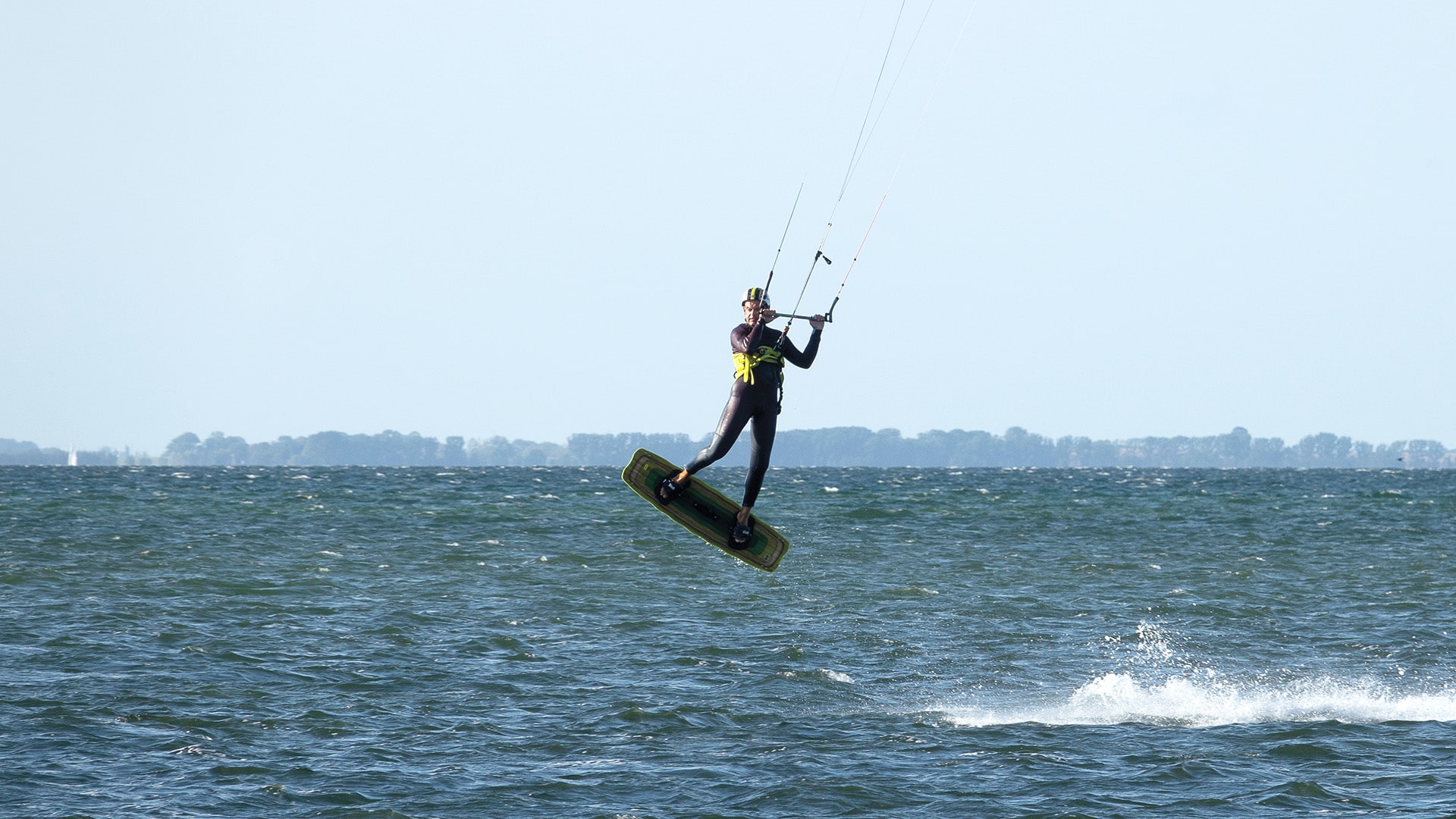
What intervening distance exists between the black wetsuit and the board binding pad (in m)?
1.49

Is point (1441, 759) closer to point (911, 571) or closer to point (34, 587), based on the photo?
point (911, 571)

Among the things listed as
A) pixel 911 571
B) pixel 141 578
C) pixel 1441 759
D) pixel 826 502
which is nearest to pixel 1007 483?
pixel 826 502

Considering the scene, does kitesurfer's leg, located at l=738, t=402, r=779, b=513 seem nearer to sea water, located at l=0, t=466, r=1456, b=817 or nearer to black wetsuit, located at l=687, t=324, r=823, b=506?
black wetsuit, located at l=687, t=324, r=823, b=506

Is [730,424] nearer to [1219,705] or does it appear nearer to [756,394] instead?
[756,394]

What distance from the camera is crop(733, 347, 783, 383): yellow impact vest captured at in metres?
15.4

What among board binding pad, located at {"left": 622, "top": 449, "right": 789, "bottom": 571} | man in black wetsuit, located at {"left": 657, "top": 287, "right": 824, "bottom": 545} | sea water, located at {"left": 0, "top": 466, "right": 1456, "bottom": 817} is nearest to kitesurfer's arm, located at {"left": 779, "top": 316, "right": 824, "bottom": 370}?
man in black wetsuit, located at {"left": 657, "top": 287, "right": 824, "bottom": 545}

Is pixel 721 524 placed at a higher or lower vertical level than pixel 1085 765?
higher

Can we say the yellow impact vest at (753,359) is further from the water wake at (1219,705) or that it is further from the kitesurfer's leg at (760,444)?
the water wake at (1219,705)

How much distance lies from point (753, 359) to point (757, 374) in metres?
0.18

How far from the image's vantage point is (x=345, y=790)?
14.3 m

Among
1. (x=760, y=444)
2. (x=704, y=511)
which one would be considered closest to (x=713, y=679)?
(x=704, y=511)

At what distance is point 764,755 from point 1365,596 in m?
20.3

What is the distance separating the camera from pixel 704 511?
1750cm

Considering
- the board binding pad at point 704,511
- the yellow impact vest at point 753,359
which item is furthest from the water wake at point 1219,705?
the yellow impact vest at point 753,359
